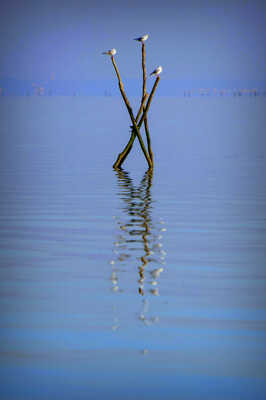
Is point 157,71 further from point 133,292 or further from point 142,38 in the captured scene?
point 133,292

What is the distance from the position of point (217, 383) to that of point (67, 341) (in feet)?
5.62

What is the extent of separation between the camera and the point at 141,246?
41.7 feet

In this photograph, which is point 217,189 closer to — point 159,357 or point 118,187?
point 118,187

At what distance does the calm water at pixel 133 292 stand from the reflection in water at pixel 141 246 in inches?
0.8

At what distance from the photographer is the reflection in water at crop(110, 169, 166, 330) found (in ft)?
33.0

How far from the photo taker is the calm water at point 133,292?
6.88m

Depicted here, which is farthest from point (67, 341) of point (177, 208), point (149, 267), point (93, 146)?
point (93, 146)

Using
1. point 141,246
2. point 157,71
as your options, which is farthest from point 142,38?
point 141,246

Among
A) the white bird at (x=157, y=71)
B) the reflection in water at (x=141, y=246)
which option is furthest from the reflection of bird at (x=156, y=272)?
the white bird at (x=157, y=71)

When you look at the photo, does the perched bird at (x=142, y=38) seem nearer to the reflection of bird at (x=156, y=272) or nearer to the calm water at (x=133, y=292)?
the calm water at (x=133, y=292)

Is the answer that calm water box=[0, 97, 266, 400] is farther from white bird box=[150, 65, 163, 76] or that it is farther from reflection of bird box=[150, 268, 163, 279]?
white bird box=[150, 65, 163, 76]

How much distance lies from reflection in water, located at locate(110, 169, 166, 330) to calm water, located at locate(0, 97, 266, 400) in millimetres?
22

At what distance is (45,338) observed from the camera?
789 centimetres

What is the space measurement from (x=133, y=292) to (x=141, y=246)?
10.0 feet
